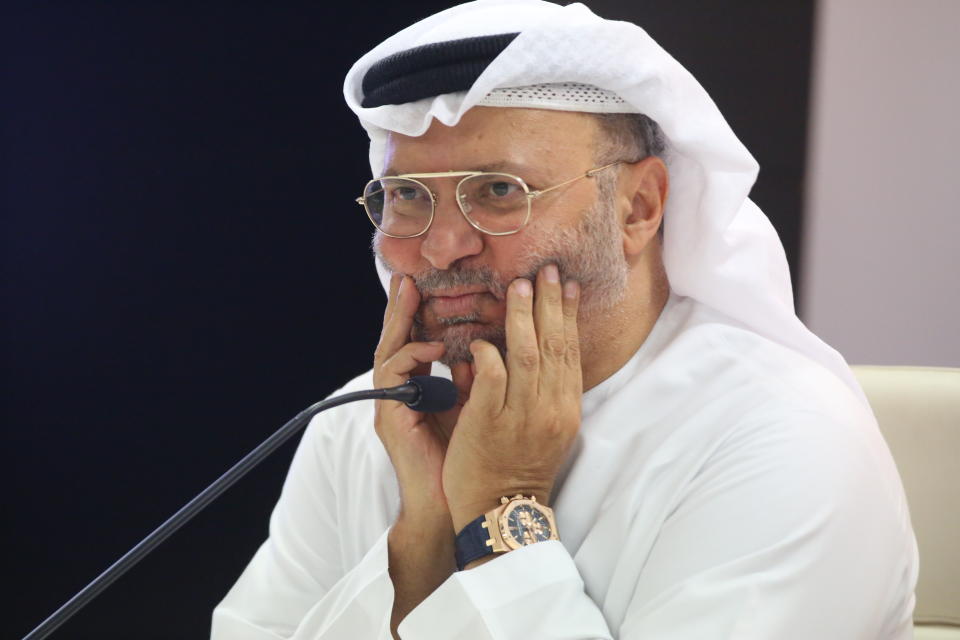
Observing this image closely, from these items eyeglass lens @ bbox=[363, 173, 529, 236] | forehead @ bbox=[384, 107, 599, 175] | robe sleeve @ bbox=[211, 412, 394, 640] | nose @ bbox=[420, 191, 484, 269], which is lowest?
robe sleeve @ bbox=[211, 412, 394, 640]

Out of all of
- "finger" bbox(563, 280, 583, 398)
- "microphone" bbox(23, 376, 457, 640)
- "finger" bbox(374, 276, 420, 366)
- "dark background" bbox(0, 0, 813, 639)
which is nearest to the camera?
"microphone" bbox(23, 376, 457, 640)

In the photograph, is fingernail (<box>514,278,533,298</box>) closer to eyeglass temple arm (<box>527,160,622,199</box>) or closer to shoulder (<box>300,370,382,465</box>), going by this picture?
eyeglass temple arm (<box>527,160,622,199</box>)

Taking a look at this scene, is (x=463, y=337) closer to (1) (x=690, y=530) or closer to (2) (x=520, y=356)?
(2) (x=520, y=356)

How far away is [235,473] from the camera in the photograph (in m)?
1.28

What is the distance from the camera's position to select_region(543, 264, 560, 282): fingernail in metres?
1.57

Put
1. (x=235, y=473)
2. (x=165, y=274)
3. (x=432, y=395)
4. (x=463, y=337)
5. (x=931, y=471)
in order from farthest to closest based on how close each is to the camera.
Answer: (x=165, y=274)
(x=931, y=471)
(x=463, y=337)
(x=432, y=395)
(x=235, y=473)

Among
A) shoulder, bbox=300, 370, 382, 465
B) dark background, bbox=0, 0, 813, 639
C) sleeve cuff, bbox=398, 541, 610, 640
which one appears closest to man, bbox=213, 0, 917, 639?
sleeve cuff, bbox=398, 541, 610, 640

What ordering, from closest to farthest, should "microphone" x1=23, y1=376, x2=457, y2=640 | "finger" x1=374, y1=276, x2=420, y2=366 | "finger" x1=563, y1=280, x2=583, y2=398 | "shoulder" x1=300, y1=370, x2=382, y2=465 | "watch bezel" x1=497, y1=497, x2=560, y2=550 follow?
"microphone" x1=23, y1=376, x2=457, y2=640 → "watch bezel" x1=497, y1=497, x2=560, y2=550 → "finger" x1=563, y1=280, x2=583, y2=398 → "finger" x1=374, y1=276, x2=420, y2=366 → "shoulder" x1=300, y1=370, x2=382, y2=465

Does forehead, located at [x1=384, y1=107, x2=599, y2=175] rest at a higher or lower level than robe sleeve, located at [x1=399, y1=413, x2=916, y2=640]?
higher

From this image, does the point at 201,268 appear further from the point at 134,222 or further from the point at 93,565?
the point at 93,565

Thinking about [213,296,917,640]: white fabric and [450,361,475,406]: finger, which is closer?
[213,296,917,640]: white fabric

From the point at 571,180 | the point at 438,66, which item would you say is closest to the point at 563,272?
the point at 571,180

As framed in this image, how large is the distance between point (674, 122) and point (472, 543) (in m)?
0.67

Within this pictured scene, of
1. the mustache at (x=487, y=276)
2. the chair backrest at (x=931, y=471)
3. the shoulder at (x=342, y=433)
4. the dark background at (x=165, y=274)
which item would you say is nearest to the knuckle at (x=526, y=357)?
the mustache at (x=487, y=276)
